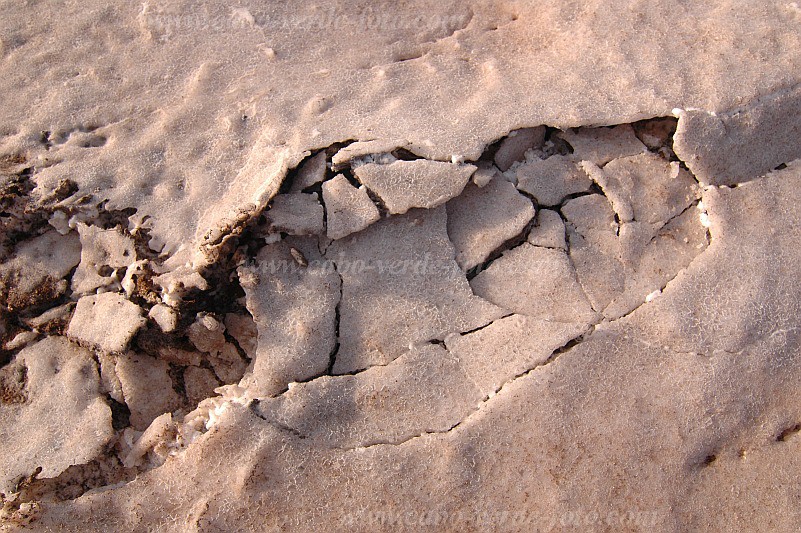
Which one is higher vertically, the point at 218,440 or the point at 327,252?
the point at 327,252

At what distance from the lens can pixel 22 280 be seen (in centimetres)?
203

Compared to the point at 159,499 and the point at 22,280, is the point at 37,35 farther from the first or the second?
the point at 159,499

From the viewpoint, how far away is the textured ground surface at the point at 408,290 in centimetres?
174

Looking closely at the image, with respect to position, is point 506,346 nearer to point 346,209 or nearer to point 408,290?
point 408,290

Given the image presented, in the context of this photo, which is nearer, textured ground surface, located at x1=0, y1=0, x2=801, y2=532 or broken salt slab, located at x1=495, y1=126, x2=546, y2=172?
textured ground surface, located at x1=0, y1=0, x2=801, y2=532

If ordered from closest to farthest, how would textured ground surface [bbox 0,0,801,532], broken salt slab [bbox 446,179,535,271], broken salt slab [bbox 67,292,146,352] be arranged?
textured ground surface [bbox 0,0,801,532] → broken salt slab [bbox 67,292,146,352] → broken salt slab [bbox 446,179,535,271]

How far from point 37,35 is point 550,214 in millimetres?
2292

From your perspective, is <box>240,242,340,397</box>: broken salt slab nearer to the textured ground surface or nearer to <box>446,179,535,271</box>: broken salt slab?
the textured ground surface

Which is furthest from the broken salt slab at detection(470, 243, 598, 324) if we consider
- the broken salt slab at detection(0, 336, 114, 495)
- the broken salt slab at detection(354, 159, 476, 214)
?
the broken salt slab at detection(0, 336, 114, 495)

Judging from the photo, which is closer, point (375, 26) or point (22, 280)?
point (22, 280)

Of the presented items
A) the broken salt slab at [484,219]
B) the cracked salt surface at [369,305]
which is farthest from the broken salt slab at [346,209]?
the broken salt slab at [484,219]

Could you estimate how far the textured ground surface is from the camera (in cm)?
174

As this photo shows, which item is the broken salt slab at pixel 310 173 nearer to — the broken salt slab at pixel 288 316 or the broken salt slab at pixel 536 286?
the broken salt slab at pixel 288 316

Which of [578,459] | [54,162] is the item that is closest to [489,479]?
[578,459]
